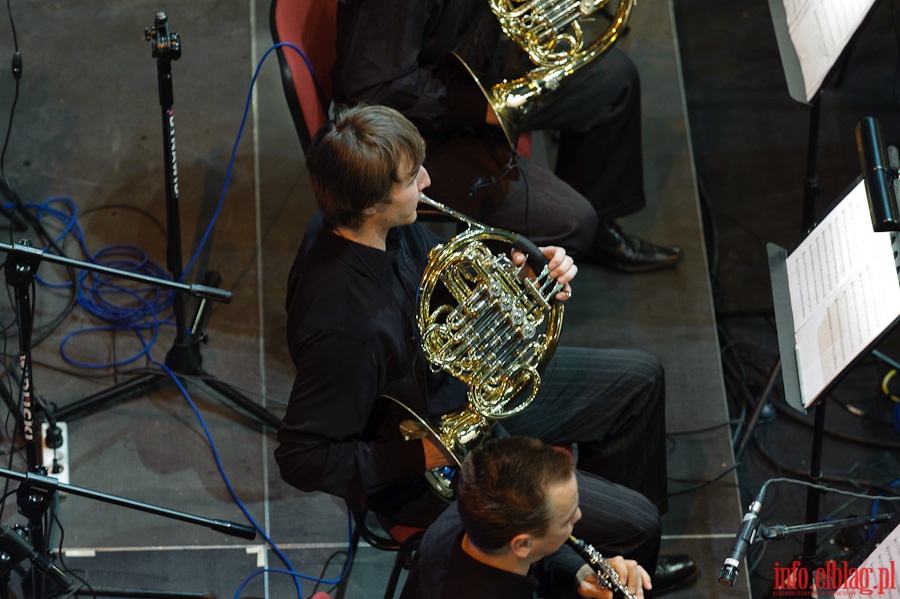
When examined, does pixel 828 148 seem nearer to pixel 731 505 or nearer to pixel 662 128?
pixel 662 128

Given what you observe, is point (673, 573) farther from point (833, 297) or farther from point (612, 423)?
point (833, 297)

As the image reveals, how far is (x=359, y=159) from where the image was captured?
2.37 m

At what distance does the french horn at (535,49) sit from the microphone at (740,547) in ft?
4.64

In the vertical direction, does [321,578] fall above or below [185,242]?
below

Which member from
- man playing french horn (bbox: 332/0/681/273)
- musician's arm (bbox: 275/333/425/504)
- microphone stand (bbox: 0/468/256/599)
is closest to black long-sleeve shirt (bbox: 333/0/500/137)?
man playing french horn (bbox: 332/0/681/273)

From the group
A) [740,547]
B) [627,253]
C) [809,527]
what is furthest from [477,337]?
[627,253]

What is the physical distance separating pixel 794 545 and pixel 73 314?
2.61 metres

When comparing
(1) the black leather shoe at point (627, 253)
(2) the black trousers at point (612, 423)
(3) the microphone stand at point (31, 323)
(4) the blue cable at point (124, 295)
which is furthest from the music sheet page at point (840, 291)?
(4) the blue cable at point (124, 295)

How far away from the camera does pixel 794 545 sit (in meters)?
3.27

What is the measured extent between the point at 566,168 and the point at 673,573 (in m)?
1.56

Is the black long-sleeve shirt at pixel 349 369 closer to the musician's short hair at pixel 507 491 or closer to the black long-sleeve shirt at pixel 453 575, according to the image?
the black long-sleeve shirt at pixel 453 575

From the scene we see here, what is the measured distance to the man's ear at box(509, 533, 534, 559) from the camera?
2.06m

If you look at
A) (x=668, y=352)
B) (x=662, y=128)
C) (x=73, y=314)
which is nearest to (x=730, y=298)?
(x=668, y=352)

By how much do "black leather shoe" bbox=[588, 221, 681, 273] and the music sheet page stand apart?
4.10 ft
